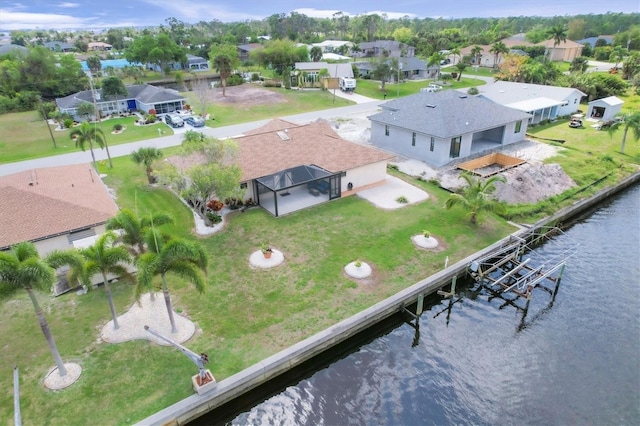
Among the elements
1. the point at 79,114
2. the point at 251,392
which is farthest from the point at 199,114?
the point at 251,392

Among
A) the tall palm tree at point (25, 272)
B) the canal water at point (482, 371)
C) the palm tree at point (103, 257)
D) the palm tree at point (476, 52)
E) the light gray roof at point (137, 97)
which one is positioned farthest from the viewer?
the palm tree at point (476, 52)

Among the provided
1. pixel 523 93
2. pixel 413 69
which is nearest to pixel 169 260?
pixel 523 93

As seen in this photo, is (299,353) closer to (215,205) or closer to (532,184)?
(215,205)

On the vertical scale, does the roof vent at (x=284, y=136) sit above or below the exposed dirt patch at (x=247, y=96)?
above

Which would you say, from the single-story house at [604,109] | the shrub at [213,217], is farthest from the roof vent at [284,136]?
the single-story house at [604,109]

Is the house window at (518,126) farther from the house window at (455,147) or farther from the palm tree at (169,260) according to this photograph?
the palm tree at (169,260)

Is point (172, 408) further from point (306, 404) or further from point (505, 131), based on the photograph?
point (505, 131)

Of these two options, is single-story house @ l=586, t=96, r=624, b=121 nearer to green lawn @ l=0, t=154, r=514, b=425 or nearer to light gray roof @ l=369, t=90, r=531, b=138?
light gray roof @ l=369, t=90, r=531, b=138
